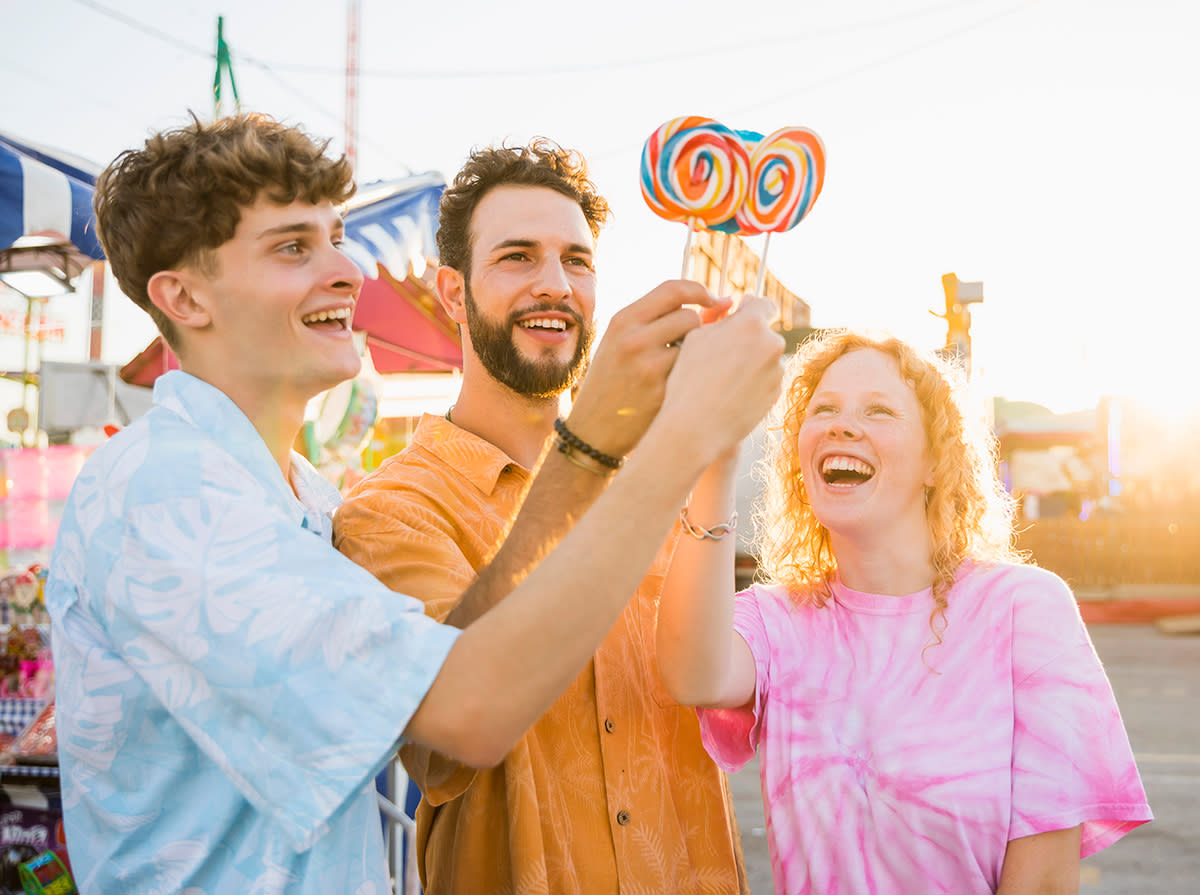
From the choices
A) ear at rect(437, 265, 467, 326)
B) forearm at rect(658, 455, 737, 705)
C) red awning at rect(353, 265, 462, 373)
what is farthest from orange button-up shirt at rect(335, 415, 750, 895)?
red awning at rect(353, 265, 462, 373)

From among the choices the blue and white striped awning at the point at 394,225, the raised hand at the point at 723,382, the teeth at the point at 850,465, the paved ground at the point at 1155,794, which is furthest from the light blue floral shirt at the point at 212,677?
the paved ground at the point at 1155,794

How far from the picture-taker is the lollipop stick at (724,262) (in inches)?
63.6

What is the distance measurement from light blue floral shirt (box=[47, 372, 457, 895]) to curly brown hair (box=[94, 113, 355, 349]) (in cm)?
29

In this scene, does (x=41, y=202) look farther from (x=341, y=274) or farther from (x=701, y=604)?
(x=701, y=604)

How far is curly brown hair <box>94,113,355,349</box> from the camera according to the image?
1349 millimetres

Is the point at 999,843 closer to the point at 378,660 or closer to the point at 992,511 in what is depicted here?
the point at 992,511

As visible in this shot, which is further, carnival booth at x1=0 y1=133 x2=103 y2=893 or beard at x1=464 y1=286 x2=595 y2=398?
carnival booth at x1=0 y1=133 x2=103 y2=893

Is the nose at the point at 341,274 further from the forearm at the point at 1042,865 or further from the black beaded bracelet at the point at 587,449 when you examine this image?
the forearm at the point at 1042,865

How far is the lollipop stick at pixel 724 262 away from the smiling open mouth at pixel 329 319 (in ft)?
2.16

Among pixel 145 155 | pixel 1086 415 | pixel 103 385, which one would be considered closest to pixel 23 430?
pixel 103 385

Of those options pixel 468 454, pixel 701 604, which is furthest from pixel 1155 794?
pixel 468 454

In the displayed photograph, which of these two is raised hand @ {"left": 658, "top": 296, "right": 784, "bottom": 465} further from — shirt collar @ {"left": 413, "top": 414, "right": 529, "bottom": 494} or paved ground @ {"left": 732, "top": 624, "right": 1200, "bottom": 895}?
paved ground @ {"left": 732, "top": 624, "right": 1200, "bottom": 895}

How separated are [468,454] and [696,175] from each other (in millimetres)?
738

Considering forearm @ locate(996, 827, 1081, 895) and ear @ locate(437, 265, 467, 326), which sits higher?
ear @ locate(437, 265, 467, 326)
